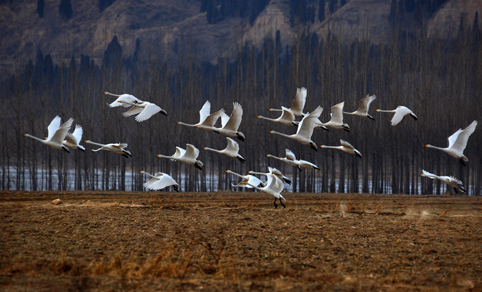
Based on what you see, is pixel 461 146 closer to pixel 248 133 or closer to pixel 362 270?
pixel 362 270

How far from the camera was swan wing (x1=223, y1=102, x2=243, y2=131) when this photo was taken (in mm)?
15453

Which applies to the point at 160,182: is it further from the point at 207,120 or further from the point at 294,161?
the point at 294,161

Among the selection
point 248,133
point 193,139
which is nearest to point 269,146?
point 248,133

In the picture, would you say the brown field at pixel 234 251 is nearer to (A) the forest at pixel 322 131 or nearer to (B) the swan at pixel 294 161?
(B) the swan at pixel 294 161

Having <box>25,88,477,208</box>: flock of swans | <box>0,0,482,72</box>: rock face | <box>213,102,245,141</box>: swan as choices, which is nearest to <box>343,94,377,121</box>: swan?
<box>25,88,477,208</box>: flock of swans

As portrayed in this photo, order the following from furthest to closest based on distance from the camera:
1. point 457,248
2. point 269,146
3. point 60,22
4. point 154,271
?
point 60,22 → point 269,146 → point 457,248 → point 154,271

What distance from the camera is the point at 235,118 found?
1577 centimetres

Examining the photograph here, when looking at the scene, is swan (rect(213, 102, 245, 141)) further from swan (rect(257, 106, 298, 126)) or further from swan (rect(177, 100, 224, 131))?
swan (rect(257, 106, 298, 126))

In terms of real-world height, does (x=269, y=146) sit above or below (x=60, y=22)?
below

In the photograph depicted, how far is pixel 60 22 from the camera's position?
89.8m

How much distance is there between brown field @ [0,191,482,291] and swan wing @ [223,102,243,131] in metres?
3.19

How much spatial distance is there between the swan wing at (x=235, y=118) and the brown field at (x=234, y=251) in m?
3.19

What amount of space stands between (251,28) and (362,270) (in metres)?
A: 87.7

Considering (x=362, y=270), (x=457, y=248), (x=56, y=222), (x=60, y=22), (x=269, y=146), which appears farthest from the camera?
(x=60, y=22)
